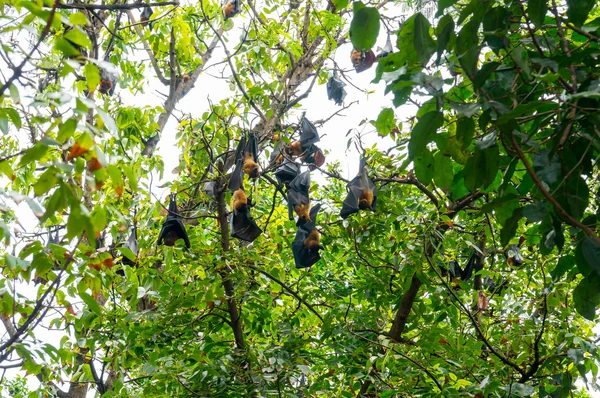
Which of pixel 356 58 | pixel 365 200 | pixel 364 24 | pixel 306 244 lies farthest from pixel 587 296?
pixel 356 58

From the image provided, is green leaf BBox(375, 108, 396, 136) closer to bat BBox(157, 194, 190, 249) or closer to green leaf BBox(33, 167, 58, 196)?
green leaf BBox(33, 167, 58, 196)

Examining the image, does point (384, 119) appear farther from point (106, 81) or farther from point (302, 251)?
point (106, 81)

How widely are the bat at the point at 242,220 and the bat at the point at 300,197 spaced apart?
1.13ft

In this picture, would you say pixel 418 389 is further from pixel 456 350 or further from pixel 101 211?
pixel 101 211

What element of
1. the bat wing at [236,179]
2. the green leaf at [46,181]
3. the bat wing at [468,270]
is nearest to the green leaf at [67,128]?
the green leaf at [46,181]

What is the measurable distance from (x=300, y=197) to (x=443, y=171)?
2.54m

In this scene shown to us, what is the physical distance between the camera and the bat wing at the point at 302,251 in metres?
4.22

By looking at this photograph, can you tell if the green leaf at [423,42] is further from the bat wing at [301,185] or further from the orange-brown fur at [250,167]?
the bat wing at [301,185]

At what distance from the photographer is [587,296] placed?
166 centimetres

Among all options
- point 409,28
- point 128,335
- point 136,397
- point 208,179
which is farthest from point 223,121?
point 409,28

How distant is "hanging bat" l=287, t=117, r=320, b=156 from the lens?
493 cm

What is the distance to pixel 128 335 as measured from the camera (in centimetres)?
378

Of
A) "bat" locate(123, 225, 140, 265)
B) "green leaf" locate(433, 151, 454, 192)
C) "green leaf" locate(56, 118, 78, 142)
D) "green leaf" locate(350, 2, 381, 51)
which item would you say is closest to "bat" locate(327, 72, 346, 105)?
"bat" locate(123, 225, 140, 265)

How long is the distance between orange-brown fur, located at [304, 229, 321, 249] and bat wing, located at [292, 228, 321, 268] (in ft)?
0.09
